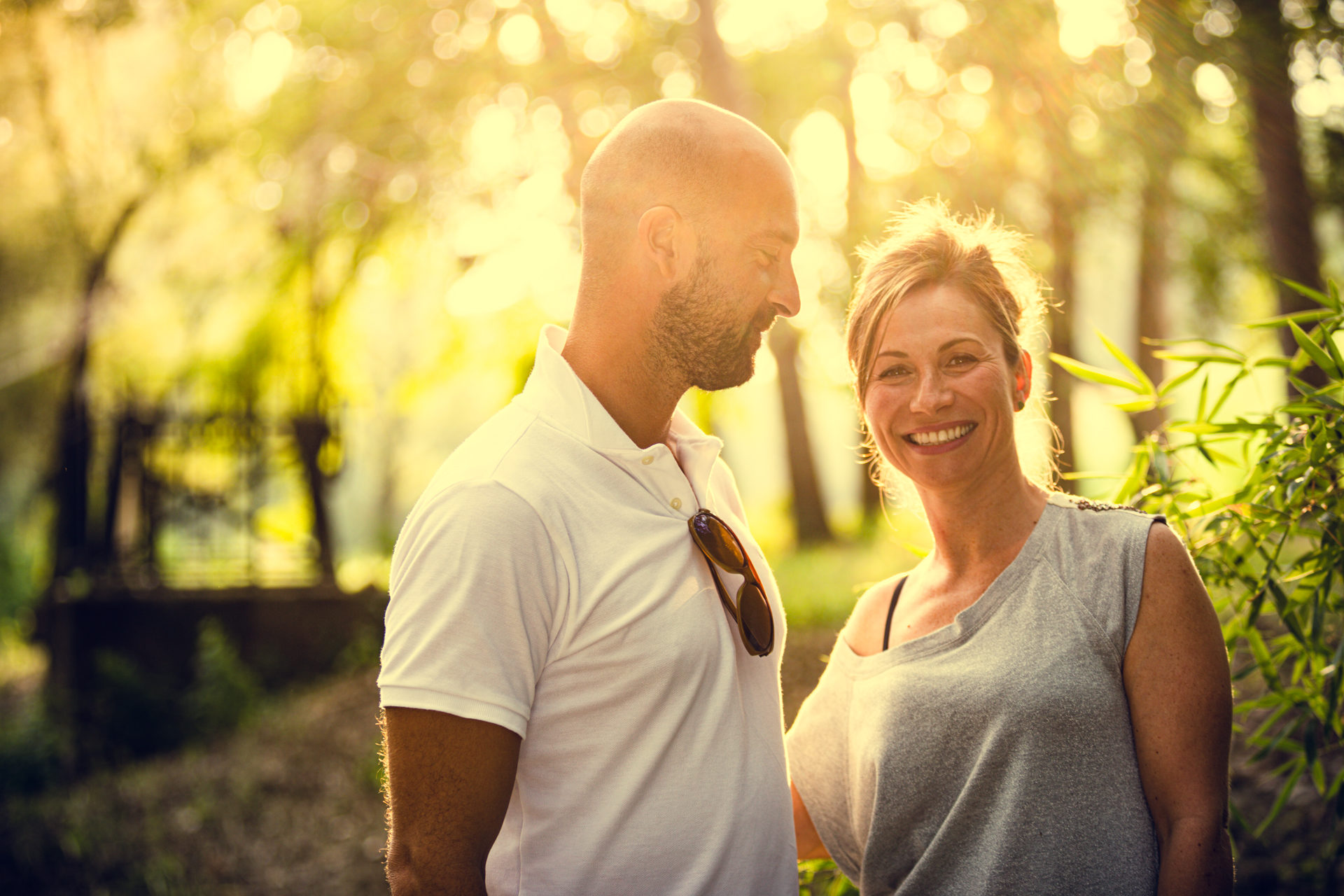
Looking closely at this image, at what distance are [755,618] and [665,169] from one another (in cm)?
108

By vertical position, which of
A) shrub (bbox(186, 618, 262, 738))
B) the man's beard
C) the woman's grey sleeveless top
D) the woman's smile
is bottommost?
shrub (bbox(186, 618, 262, 738))

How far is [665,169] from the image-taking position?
87.0 inches

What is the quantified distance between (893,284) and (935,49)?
25.1ft

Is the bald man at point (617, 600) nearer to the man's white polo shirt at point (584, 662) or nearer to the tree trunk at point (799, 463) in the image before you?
the man's white polo shirt at point (584, 662)

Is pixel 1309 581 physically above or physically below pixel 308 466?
above

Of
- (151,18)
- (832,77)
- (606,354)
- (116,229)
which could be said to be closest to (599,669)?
(606,354)

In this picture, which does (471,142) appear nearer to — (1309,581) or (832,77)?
(832,77)

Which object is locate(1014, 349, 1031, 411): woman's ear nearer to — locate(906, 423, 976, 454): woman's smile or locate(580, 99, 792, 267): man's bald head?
locate(906, 423, 976, 454): woman's smile

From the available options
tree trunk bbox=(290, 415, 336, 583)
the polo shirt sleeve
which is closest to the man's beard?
Result: the polo shirt sleeve

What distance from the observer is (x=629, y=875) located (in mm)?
1938

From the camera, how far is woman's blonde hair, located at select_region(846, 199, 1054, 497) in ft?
7.95

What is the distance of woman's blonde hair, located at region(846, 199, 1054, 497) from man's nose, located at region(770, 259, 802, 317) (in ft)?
0.88

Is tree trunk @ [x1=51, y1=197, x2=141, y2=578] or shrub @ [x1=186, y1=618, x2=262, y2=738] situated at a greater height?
tree trunk @ [x1=51, y1=197, x2=141, y2=578]

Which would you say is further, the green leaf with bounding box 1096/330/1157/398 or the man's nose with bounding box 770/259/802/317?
the green leaf with bounding box 1096/330/1157/398
